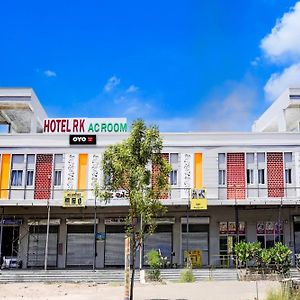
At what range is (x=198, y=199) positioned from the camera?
32.2 metres

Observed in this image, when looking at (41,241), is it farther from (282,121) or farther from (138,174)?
(138,174)

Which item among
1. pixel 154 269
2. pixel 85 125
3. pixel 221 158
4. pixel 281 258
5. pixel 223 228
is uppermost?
pixel 85 125

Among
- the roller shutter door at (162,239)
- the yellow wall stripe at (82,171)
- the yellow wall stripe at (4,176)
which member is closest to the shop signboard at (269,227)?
the roller shutter door at (162,239)

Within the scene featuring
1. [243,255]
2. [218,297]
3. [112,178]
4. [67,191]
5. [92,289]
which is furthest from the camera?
[67,191]

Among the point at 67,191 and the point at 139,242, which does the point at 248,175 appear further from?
the point at 139,242

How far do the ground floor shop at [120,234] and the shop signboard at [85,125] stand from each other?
18.4 feet

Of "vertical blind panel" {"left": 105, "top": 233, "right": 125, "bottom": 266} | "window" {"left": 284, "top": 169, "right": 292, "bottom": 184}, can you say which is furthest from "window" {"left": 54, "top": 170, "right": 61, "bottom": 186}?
"window" {"left": 284, "top": 169, "right": 292, "bottom": 184}

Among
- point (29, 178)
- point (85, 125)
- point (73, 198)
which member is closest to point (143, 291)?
point (73, 198)

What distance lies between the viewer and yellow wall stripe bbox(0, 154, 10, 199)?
113 feet

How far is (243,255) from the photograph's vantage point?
29.6m

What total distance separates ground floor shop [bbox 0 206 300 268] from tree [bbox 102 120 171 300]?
1542cm

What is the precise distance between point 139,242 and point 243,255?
40.1 ft

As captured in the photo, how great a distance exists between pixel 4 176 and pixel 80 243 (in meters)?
6.32

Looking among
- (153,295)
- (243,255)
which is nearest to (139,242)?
(153,295)
